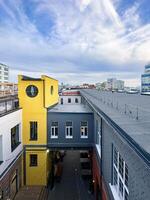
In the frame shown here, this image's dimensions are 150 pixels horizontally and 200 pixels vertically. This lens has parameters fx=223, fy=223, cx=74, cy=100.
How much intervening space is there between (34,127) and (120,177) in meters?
13.7

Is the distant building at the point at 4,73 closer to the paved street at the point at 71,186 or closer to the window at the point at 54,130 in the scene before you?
the paved street at the point at 71,186

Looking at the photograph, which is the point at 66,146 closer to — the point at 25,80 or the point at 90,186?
the point at 90,186

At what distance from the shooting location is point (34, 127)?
21000mm

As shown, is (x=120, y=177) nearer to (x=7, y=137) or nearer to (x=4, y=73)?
(x=7, y=137)

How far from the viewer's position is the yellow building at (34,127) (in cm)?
2061

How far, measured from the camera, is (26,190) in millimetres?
18734

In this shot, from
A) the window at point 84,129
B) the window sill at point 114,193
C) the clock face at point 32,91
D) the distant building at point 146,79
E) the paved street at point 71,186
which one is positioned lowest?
the paved street at point 71,186

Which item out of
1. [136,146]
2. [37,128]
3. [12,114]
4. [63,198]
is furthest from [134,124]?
[37,128]

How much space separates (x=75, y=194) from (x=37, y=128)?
6763 mm

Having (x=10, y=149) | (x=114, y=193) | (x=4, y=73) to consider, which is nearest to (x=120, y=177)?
(x=114, y=193)

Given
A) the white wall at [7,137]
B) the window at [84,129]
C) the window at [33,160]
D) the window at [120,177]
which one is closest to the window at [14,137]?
the white wall at [7,137]

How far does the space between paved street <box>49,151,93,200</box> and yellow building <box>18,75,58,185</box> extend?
1729 millimetres

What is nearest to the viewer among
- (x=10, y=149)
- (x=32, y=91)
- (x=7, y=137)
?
(x=7, y=137)

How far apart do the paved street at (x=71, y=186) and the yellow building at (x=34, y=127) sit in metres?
1.73
